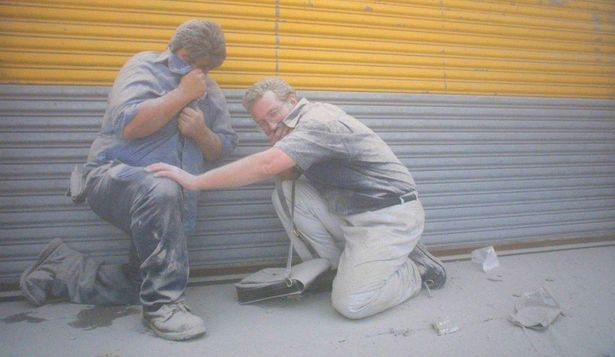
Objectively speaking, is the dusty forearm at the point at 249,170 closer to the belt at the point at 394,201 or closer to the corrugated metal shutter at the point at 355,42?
the belt at the point at 394,201

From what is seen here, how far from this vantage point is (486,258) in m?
3.38

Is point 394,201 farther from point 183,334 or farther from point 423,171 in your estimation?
point 183,334

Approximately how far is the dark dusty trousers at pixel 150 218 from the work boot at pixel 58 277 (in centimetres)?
46

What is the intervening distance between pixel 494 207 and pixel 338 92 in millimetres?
1829

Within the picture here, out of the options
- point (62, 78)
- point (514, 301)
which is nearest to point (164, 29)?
point (62, 78)

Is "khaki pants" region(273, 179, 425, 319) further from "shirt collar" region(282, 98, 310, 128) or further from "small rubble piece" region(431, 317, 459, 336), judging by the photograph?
"shirt collar" region(282, 98, 310, 128)

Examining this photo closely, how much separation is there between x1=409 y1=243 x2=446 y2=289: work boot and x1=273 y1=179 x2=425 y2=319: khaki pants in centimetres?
12

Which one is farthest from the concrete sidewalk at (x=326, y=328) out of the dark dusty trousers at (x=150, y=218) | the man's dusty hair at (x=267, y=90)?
the man's dusty hair at (x=267, y=90)

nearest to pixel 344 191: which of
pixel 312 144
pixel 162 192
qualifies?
pixel 312 144

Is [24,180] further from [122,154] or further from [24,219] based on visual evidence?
[122,154]

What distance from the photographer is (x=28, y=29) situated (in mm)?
2689

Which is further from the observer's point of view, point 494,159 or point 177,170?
point 494,159

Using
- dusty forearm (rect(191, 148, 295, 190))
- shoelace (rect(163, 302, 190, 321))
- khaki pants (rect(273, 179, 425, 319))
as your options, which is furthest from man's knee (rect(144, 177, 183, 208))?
khaki pants (rect(273, 179, 425, 319))

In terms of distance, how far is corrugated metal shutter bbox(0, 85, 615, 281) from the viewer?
2734 millimetres
